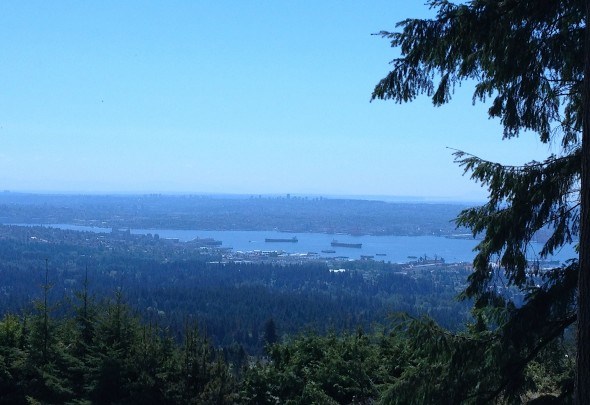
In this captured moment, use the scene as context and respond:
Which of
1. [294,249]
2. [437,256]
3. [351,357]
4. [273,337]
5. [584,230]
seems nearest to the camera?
[584,230]

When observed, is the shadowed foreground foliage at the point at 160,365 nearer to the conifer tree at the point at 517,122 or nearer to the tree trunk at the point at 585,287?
the conifer tree at the point at 517,122

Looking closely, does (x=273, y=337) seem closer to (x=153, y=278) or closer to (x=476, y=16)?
(x=476, y=16)

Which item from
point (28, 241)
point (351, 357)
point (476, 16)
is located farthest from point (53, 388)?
point (28, 241)

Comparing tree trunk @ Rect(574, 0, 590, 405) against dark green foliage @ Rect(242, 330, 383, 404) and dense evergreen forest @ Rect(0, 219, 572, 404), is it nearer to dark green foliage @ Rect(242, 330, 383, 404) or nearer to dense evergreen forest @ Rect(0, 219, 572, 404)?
dense evergreen forest @ Rect(0, 219, 572, 404)

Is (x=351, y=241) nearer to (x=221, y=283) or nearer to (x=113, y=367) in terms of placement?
(x=221, y=283)

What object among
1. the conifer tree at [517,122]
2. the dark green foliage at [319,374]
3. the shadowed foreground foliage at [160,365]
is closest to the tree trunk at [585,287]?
the conifer tree at [517,122]

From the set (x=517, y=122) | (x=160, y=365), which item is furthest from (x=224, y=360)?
(x=517, y=122)

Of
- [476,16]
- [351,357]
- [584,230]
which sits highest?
[476,16]
